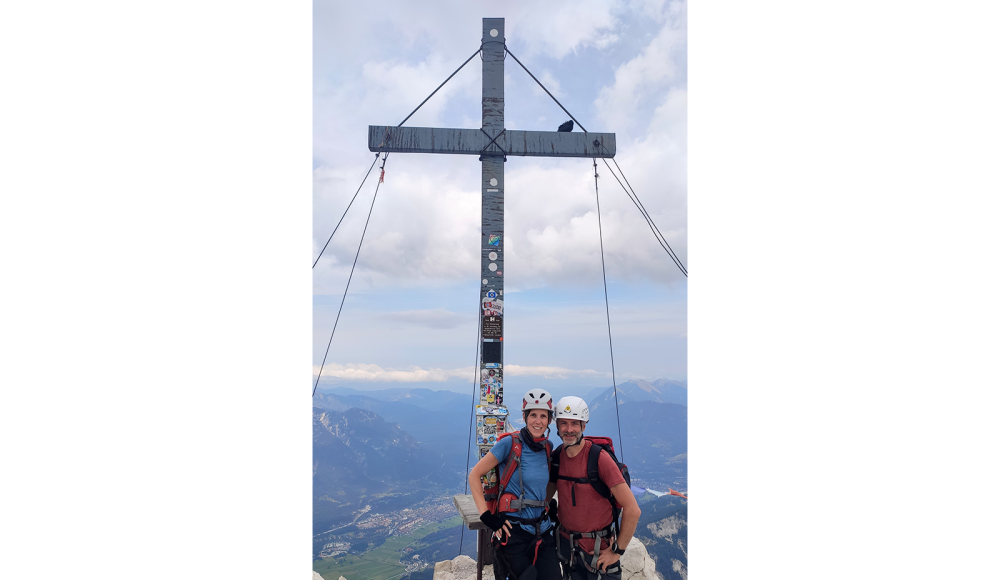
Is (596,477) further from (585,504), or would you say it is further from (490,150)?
(490,150)

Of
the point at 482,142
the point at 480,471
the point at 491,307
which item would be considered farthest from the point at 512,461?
the point at 482,142

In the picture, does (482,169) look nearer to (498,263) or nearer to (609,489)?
(498,263)

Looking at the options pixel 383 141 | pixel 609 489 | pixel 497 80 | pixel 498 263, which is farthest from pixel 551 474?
pixel 497 80

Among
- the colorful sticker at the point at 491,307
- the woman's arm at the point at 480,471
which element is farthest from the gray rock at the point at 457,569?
the colorful sticker at the point at 491,307

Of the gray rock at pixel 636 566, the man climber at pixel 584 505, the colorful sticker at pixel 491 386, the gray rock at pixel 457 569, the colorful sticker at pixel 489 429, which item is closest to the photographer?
the man climber at pixel 584 505

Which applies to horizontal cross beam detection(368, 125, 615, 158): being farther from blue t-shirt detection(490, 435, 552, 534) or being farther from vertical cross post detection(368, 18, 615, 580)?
blue t-shirt detection(490, 435, 552, 534)

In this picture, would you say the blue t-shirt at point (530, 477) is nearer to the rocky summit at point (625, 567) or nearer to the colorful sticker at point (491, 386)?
the colorful sticker at point (491, 386)

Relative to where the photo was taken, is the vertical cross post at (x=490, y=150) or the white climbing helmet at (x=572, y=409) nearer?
the white climbing helmet at (x=572, y=409)

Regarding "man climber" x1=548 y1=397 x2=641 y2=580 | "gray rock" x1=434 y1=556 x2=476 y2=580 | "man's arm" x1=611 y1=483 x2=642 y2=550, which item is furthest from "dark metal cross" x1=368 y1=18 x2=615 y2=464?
"man's arm" x1=611 y1=483 x2=642 y2=550
